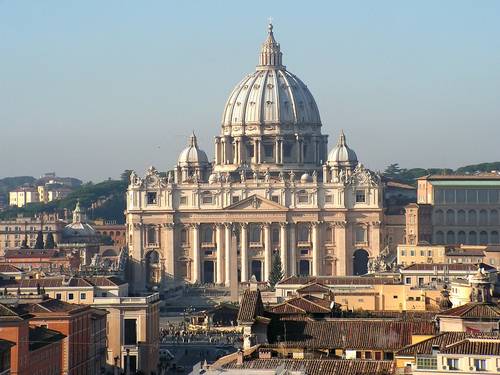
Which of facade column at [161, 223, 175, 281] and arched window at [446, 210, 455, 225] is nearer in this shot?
arched window at [446, 210, 455, 225]

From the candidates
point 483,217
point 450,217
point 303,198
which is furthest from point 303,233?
point 483,217

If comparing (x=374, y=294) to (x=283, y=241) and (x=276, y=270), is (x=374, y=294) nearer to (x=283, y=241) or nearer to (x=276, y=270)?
(x=276, y=270)

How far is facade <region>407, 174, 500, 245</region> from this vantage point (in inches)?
6895

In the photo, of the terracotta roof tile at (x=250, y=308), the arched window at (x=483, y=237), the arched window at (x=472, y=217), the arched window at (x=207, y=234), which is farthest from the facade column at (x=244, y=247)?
the terracotta roof tile at (x=250, y=308)

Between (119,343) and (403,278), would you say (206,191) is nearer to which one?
(403,278)

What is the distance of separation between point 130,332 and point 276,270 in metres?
80.9

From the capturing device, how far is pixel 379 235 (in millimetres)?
183375

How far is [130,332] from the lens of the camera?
87.8m

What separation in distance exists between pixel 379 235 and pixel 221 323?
7548 centimetres

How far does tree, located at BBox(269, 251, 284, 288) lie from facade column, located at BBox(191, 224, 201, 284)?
6.31 meters

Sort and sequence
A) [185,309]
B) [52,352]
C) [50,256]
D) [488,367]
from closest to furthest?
1. [488,367]
2. [52,352]
3. [185,309]
4. [50,256]

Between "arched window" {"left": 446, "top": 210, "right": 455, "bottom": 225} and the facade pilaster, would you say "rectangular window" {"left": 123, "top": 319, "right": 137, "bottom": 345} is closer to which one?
"arched window" {"left": 446, "top": 210, "right": 455, "bottom": 225}

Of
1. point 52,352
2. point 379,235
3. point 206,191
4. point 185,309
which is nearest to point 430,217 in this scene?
point 379,235

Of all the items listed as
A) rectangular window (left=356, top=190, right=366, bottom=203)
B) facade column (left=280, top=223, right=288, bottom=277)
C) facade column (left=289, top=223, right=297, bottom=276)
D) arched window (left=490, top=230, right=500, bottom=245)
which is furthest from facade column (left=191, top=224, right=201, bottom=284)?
arched window (left=490, top=230, right=500, bottom=245)
